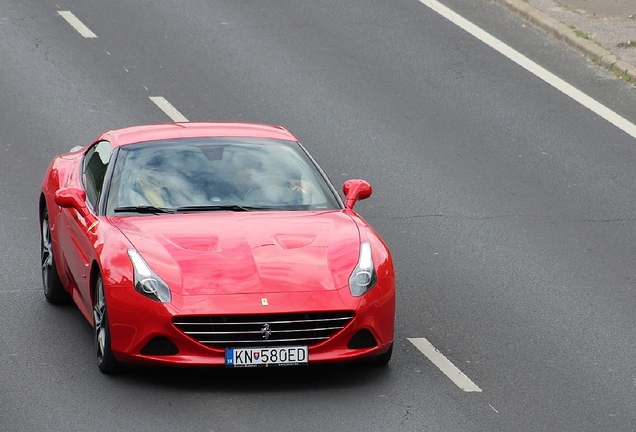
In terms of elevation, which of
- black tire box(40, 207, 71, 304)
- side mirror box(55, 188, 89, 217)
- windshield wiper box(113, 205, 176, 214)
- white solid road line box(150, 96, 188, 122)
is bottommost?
white solid road line box(150, 96, 188, 122)

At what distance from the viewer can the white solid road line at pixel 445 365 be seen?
10047mm

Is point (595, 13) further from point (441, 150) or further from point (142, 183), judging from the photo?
point (142, 183)

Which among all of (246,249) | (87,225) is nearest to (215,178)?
(87,225)

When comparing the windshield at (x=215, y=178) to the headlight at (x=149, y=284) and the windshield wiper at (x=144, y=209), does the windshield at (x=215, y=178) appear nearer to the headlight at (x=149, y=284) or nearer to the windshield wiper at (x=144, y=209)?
the windshield wiper at (x=144, y=209)

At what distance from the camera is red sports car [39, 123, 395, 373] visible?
967 centimetres

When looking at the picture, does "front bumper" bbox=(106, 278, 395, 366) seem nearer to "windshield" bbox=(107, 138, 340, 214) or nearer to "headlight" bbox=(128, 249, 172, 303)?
"headlight" bbox=(128, 249, 172, 303)

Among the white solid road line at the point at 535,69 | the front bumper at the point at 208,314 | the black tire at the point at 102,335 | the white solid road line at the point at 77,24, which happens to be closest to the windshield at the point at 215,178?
the black tire at the point at 102,335

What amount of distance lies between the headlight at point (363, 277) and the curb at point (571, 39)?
9.77 m

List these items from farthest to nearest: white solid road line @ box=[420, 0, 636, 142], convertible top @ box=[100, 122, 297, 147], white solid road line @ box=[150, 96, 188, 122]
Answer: white solid road line @ box=[420, 0, 636, 142] → white solid road line @ box=[150, 96, 188, 122] → convertible top @ box=[100, 122, 297, 147]

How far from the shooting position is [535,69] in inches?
773

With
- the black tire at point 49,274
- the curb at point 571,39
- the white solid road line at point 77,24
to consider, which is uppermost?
the black tire at point 49,274

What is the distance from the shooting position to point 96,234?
10.5 metres

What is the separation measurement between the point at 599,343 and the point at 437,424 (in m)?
2.21

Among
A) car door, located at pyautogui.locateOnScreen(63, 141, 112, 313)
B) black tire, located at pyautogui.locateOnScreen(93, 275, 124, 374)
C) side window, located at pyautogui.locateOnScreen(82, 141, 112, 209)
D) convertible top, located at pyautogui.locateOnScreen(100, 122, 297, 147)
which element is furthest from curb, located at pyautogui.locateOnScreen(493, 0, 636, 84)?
black tire, located at pyautogui.locateOnScreen(93, 275, 124, 374)
